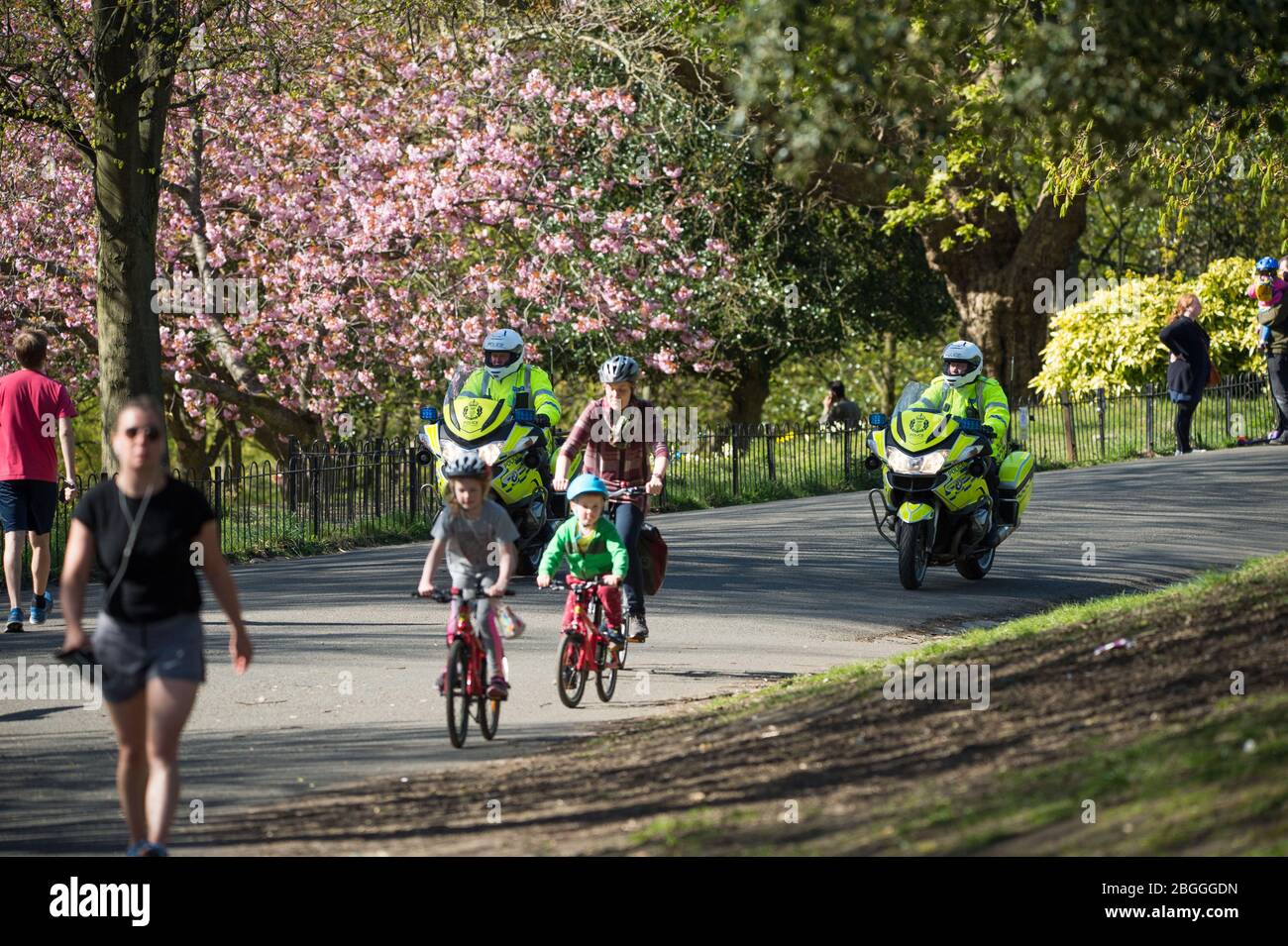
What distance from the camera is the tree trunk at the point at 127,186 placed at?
56.8ft

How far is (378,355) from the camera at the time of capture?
26.7m

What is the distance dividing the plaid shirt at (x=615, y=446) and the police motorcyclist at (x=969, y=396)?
12.4ft

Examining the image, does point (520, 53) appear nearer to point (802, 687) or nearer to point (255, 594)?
point (255, 594)

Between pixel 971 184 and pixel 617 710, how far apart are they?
21699 mm

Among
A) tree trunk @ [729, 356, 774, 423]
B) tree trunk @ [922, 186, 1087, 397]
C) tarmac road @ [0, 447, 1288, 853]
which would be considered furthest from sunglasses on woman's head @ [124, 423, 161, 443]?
tree trunk @ [729, 356, 774, 423]

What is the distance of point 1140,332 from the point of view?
27.6m

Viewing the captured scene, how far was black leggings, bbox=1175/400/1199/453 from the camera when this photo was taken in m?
23.3

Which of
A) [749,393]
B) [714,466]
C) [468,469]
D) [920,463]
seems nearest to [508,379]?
[920,463]

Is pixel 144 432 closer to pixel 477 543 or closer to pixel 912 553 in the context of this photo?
pixel 477 543

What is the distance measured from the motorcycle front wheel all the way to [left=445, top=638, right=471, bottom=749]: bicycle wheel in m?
6.04

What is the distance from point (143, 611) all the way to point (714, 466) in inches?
708

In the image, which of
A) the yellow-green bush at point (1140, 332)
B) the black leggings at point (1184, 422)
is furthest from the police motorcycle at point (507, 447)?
the yellow-green bush at point (1140, 332)

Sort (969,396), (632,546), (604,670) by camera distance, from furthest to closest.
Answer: (969,396) < (632,546) < (604,670)

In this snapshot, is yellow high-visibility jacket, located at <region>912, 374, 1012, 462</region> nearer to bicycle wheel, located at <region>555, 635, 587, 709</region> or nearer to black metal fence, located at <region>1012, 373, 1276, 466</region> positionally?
bicycle wheel, located at <region>555, 635, 587, 709</region>
